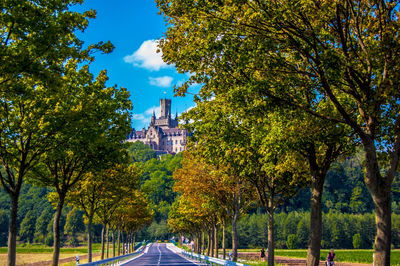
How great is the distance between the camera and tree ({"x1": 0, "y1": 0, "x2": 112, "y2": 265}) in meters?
11.1

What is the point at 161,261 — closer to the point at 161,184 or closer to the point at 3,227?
the point at 3,227

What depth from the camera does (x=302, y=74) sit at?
1384 cm

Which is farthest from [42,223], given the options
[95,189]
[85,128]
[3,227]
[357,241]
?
[85,128]

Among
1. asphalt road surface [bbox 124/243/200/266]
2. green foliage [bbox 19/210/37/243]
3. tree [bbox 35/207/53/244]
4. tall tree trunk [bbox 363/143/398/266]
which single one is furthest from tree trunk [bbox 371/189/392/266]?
green foliage [bbox 19/210/37/243]

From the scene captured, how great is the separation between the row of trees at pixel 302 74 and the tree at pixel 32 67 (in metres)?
3.32

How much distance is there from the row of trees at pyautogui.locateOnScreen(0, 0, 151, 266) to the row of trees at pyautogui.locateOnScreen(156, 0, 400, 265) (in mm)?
3656

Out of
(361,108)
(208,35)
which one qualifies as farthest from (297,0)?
(361,108)

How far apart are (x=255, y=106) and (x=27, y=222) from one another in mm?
145819

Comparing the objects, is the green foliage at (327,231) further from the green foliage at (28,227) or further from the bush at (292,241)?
the green foliage at (28,227)

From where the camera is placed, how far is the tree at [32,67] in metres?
11.1

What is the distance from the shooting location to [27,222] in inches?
5620

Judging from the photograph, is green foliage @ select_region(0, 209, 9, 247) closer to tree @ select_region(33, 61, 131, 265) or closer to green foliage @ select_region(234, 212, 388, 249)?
green foliage @ select_region(234, 212, 388, 249)

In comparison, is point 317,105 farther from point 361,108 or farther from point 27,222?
point 27,222

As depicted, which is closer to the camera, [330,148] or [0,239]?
[330,148]
